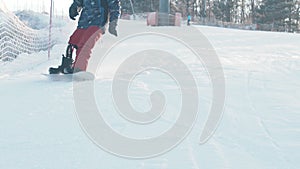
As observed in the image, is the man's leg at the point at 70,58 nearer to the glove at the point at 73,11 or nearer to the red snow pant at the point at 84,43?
the red snow pant at the point at 84,43

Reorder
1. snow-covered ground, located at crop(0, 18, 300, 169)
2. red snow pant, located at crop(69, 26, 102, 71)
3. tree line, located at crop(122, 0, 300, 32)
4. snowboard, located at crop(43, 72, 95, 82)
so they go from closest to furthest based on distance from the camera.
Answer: snow-covered ground, located at crop(0, 18, 300, 169), snowboard, located at crop(43, 72, 95, 82), red snow pant, located at crop(69, 26, 102, 71), tree line, located at crop(122, 0, 300, 32)

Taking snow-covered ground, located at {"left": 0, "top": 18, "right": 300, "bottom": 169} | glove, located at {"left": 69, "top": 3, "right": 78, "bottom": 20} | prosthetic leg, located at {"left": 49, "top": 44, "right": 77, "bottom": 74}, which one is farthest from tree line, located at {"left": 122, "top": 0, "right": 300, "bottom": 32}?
snow-covered ground, located at {"left": 0, "top": 18, "right": 300, "bottom": 169}

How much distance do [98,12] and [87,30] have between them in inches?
10.6

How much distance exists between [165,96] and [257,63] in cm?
391

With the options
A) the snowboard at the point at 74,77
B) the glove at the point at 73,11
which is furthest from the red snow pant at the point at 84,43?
the glove at the point at 73,11

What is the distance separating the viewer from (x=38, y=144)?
226 centimetres

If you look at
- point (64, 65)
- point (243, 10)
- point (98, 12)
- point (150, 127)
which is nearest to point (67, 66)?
point (64, 65)

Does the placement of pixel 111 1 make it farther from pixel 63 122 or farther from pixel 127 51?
pixel 127 51

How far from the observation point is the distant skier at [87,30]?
4.57 m

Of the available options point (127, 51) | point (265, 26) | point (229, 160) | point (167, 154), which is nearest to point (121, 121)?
point (167, 154)

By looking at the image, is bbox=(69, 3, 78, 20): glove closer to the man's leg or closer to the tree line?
the man's leg

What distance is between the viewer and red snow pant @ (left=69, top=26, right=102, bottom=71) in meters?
4.55

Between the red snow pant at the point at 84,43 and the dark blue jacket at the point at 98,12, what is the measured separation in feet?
0.30

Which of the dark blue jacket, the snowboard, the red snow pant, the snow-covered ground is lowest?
the snow-covered ground
